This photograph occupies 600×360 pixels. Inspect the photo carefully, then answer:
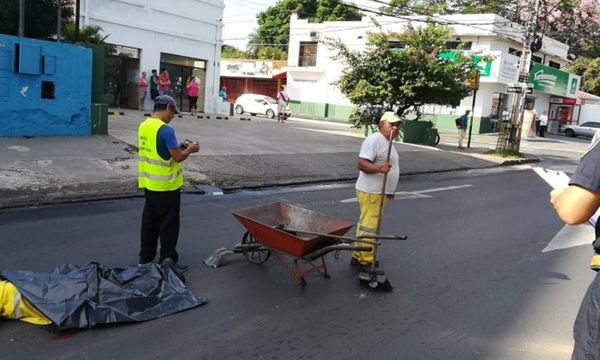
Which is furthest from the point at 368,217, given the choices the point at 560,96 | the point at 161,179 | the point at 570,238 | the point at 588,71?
the point at 588,71

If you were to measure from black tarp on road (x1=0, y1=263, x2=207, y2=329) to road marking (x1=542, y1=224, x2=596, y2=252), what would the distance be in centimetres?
543

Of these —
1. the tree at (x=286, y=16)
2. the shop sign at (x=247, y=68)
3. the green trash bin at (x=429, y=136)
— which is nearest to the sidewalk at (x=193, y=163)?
the green trash bin at (x=429, y=136)

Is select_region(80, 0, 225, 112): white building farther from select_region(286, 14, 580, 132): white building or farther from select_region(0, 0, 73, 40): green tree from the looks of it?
select_region(286, 14, 580, 132): white building

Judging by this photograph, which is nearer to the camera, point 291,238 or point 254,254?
point 291,238

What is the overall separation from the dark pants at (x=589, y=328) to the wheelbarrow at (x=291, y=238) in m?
2.75

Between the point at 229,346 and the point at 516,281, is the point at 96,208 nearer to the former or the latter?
the point at 229,346

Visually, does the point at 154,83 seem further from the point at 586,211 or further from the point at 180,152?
the point at 586,211

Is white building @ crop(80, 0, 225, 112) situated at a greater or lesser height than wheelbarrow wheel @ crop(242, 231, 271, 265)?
greater

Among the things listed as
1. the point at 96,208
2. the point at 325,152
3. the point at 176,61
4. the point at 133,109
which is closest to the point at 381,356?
the point at 96,208

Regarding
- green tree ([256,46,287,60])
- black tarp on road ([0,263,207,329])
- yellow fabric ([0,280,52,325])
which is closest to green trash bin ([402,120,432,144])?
black tarp on road ([0,263,207,329])

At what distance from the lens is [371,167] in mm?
5508

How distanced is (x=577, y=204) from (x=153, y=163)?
4.02m

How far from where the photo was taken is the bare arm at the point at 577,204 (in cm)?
221

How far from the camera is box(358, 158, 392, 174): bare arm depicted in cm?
531
